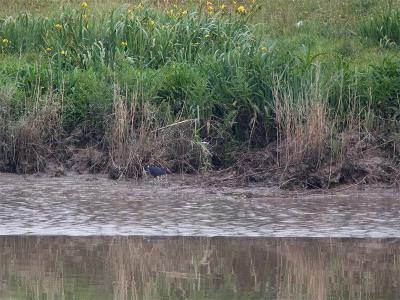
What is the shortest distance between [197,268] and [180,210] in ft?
6.93

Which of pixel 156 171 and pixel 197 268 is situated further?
pixel 156 171

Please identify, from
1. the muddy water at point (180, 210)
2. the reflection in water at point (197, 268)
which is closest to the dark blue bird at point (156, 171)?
the muddy water at point (180, 210)

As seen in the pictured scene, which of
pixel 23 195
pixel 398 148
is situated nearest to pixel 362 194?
pixel 398 148

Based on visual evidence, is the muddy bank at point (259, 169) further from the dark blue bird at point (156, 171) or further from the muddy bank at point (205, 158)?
the dark blue bird at point (156, 171)

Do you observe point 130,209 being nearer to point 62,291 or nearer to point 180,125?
point 180,125

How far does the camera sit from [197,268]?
6727mm

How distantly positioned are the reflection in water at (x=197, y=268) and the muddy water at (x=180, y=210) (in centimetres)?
32

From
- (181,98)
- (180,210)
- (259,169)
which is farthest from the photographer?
(181,98)

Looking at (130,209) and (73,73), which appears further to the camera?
(73,73)

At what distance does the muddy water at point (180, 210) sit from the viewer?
799 centimetres

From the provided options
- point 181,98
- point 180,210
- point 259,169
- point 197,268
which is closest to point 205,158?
point 259,169

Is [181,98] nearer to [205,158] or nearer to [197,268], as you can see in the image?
[205,158]

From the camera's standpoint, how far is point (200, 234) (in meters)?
7.85

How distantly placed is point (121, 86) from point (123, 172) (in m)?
1.10
